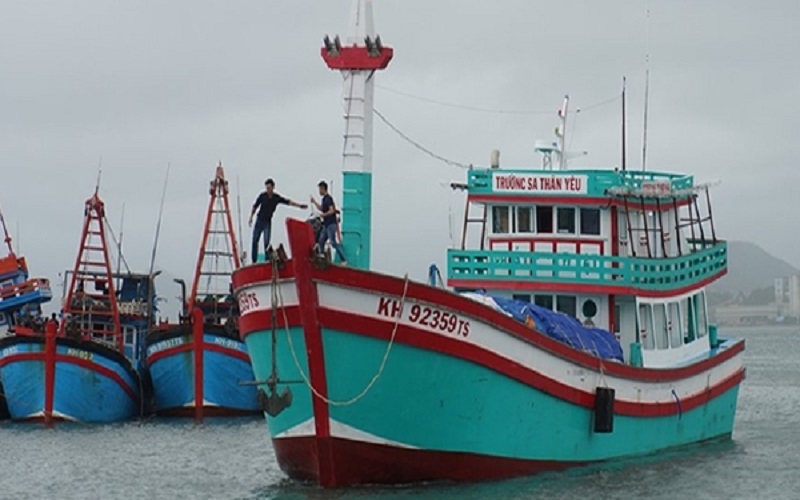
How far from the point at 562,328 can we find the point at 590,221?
16.3 ft

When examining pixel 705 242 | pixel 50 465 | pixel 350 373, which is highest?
pixel 705 242

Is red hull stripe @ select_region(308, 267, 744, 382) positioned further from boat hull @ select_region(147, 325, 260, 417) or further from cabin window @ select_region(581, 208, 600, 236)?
→ boat hull @ select_region(147, 325, 260, 417)

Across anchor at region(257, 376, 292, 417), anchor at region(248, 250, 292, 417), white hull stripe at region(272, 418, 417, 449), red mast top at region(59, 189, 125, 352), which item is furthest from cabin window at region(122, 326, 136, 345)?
white hull stripe at region(272, 418, 417, 449)

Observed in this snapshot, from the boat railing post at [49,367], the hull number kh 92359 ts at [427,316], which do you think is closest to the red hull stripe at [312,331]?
the hull number kh 92359 ts at [427,316]

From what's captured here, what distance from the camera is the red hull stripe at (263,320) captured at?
79.9ft

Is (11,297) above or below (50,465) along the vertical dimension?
above

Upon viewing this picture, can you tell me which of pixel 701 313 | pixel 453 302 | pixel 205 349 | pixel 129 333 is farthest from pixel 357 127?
pixel 129 333

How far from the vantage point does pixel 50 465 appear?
34.4 meters

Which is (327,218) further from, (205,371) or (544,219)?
(205,371)

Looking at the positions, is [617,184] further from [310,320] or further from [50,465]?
[50,465]

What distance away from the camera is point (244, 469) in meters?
31.8

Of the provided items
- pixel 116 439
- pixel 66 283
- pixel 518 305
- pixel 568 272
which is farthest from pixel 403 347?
pixel 66 283

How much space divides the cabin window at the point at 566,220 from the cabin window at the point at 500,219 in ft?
3.56

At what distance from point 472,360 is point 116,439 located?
1851 centimetres
